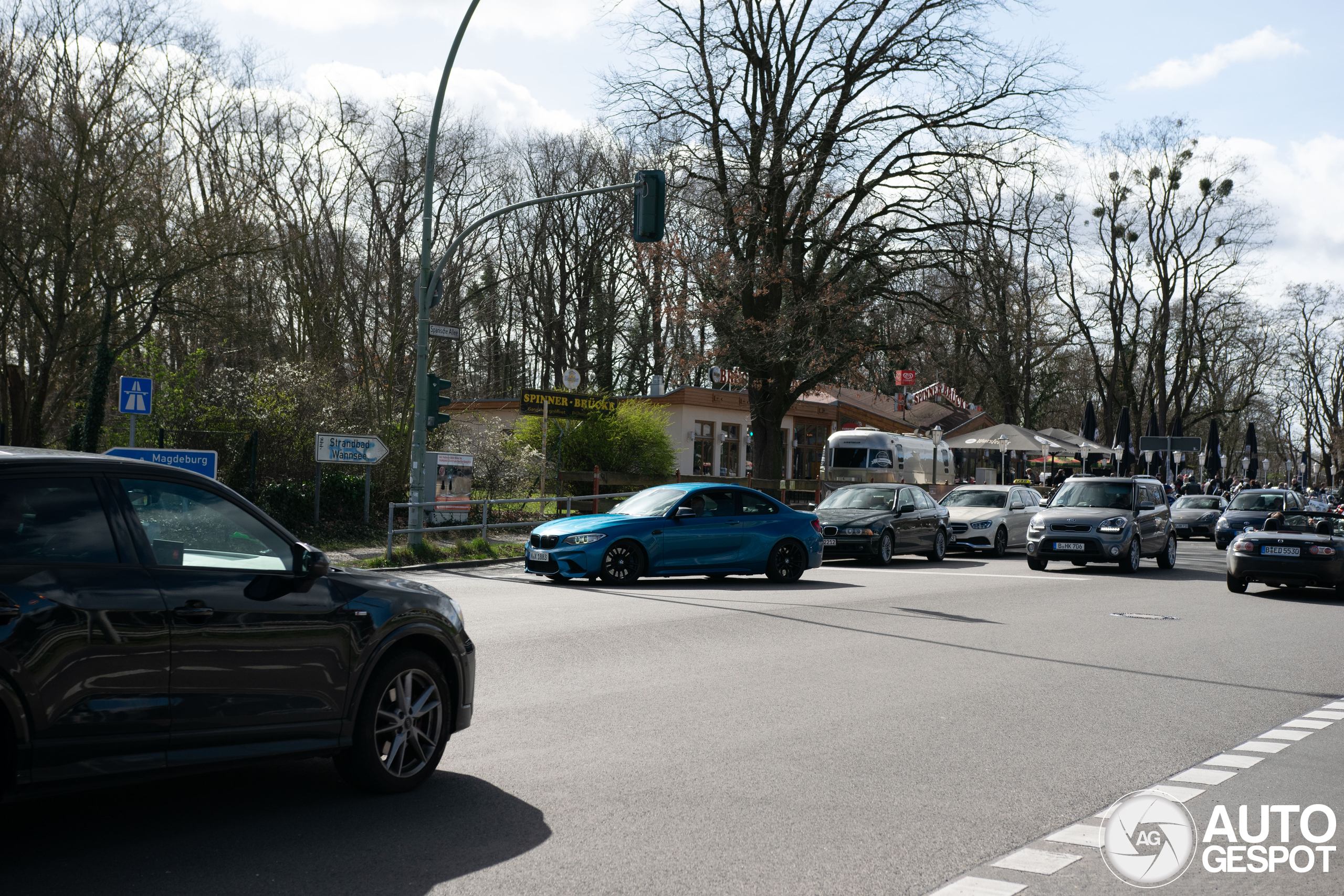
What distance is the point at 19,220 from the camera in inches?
886

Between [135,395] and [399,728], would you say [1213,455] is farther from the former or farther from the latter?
[399,728]

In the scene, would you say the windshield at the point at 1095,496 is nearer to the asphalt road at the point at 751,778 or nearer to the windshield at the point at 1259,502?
the asphalt road at the point at 751,778

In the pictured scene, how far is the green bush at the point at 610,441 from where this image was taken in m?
31.2

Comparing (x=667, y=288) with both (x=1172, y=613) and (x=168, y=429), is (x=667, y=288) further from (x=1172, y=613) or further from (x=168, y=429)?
(x=1172, y=613)

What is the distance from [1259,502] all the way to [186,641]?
3397 centimetres

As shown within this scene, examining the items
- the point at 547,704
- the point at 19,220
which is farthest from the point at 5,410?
the point at 547,704

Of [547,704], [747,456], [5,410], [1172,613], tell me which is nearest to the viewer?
[547,704]

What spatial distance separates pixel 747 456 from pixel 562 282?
11.5m

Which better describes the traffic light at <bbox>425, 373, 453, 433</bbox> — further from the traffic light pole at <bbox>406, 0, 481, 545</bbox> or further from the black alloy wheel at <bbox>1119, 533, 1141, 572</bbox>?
the black alloy wheel at <bbox>1119, 533, 1141, 572</bbox>

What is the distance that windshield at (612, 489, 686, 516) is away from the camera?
17.3 m

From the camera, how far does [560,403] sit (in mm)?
24562

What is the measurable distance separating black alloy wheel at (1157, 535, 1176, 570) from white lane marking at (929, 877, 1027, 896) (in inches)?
807

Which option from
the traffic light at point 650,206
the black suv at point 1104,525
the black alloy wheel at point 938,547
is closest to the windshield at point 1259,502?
the black suv at point 1104,525

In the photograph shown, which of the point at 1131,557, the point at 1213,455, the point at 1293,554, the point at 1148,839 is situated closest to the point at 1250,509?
the point at 1131,557
